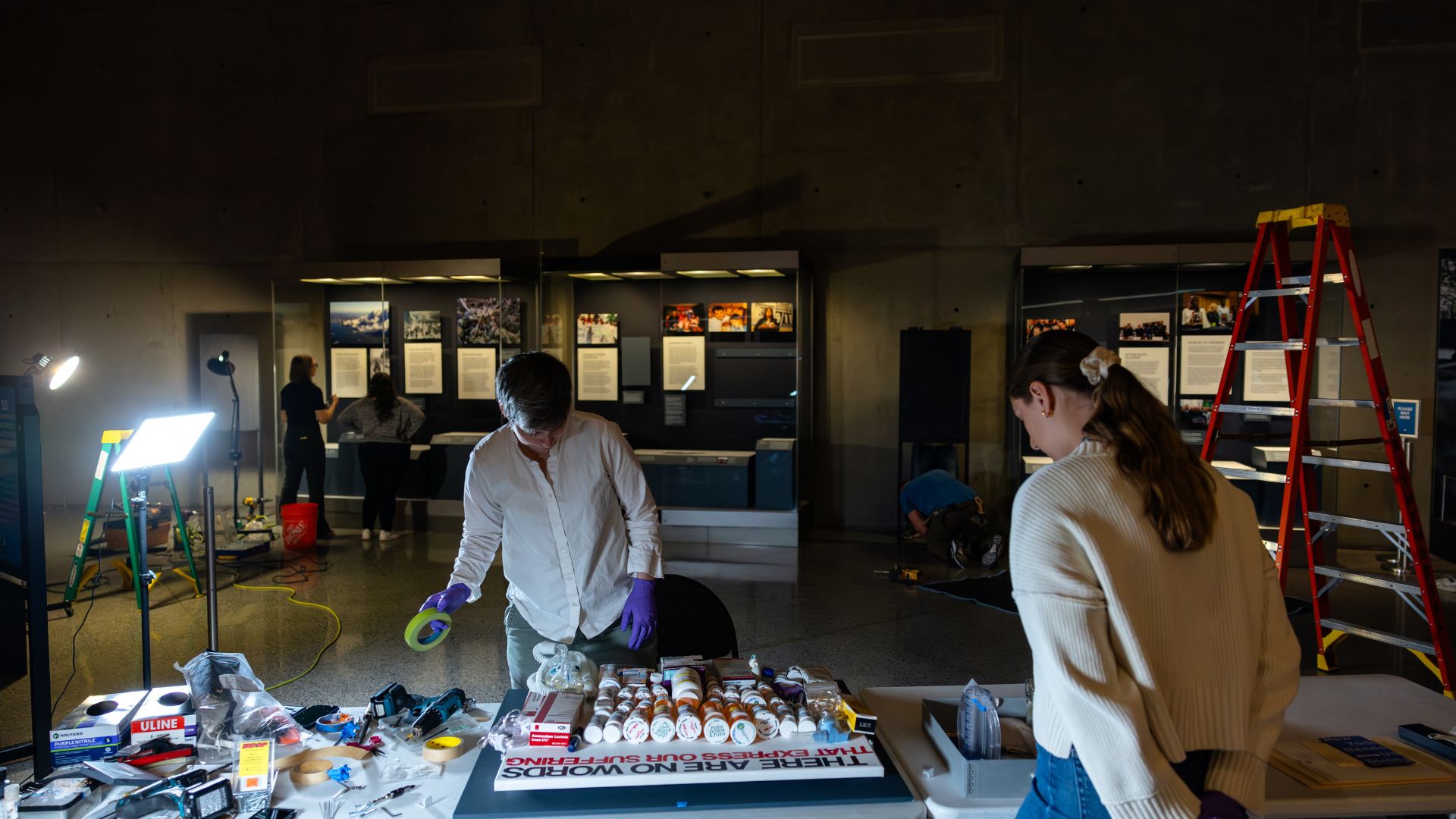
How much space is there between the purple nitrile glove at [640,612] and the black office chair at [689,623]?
151mm

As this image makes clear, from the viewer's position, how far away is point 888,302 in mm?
8484

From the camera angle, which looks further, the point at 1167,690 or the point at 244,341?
the point at 244,341

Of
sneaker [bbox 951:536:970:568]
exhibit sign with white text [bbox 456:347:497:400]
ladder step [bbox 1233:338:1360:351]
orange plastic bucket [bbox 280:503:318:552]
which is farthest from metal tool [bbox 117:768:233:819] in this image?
exhibit sign with white text [bbox 456:347:497:400]

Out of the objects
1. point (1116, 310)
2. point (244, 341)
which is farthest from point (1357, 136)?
point (244, 341)

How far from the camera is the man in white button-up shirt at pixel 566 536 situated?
8.75 feet

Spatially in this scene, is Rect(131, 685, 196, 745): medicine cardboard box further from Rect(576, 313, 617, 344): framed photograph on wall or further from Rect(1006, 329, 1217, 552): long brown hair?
Rect(576, 313, 617, 344): framed photograph on wall

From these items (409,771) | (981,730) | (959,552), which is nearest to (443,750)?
(409,771)

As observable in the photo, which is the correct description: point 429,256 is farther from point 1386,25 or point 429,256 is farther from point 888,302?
Result: point 1386,25

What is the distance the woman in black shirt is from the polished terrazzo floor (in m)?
0.85

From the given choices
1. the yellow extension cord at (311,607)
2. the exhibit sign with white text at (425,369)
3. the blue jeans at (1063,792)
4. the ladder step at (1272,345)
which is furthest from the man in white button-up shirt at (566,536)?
the exhibit sign with white text at (425,369)

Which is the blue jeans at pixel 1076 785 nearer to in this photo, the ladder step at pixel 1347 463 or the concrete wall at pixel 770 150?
the ladder step at pixel 1347 463

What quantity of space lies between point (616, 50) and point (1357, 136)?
672 cm

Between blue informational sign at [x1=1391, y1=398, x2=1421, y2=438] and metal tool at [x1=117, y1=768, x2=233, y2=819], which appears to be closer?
metal tool at [x1=117, y1=768, x2=233, y2=819]

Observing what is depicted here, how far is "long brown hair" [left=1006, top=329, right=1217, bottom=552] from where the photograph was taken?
134 centimetres
